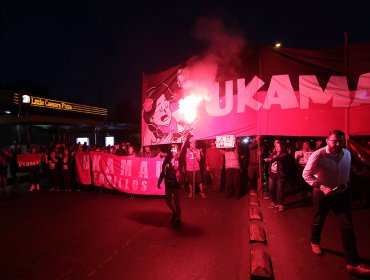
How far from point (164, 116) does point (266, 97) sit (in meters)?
3.22

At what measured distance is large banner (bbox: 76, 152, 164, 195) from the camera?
30.7 feet

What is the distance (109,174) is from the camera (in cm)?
1034

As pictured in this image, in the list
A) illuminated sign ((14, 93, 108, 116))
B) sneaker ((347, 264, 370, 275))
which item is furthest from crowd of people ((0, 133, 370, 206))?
illuminated sign ((14, 93, 108, 116))

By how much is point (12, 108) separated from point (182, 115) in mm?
17101

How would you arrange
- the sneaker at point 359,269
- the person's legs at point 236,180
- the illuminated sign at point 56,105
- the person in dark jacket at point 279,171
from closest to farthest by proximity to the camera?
the sneaker at point 359,269, the person in dark jacket at point 279,171, the person's legs at point 236,180, the illuminated sign at point 56,105

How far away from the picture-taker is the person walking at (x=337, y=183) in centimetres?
394

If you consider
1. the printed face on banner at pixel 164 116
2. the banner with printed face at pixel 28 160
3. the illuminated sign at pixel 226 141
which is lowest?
the banner with printed face at pixel 28 160

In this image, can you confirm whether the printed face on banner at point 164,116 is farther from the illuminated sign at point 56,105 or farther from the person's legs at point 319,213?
the illuminated sign at point 56,105

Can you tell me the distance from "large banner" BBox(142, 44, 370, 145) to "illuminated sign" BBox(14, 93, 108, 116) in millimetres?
14402

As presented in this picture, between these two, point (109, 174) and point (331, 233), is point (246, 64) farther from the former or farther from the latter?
point (109, 174)

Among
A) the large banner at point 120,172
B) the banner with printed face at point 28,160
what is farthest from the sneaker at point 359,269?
the banner with printed face at point 28,160

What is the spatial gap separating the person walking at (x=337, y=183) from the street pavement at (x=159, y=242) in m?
0.40

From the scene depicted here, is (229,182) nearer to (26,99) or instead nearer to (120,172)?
(120,172)

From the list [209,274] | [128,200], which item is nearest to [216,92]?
[128,200]
